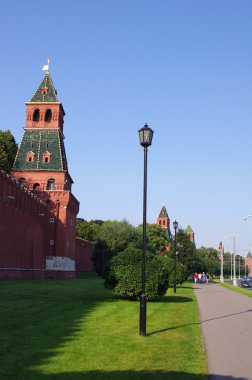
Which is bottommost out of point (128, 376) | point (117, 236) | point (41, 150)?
point (128, 376)

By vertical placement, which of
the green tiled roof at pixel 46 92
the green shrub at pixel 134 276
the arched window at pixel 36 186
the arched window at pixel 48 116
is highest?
the green tiled roof at pixel 46 92

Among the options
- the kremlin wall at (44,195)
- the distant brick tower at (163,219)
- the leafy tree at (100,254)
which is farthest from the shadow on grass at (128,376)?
the distant brick tower at (163,219)

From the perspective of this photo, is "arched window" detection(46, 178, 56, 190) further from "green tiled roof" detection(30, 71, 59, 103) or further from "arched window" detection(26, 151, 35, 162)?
"green tiled roof" detection(30, 71, 59, 103)

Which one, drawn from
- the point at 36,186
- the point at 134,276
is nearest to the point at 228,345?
the point at 134,276

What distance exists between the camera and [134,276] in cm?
2002

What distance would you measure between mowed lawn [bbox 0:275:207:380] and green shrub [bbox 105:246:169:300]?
440 centimetres

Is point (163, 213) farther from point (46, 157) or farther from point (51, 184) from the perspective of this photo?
point (51, 184)

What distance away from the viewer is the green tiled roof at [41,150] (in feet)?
190

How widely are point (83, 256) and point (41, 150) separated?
23547 mm

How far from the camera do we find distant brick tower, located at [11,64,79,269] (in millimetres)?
55656

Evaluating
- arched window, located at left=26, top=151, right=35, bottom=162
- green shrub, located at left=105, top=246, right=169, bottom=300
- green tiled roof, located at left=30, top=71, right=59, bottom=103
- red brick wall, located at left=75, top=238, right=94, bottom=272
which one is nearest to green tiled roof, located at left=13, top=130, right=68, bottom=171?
arched window, located at left=26, top=151, right=35, bottom=162

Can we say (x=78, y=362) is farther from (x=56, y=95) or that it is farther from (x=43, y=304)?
(x=56, y=95)

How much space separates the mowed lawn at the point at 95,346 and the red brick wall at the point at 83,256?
56.5 metres

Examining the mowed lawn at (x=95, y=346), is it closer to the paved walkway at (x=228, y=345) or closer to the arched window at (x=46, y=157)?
the paved walkway at (x=228, y=345)
